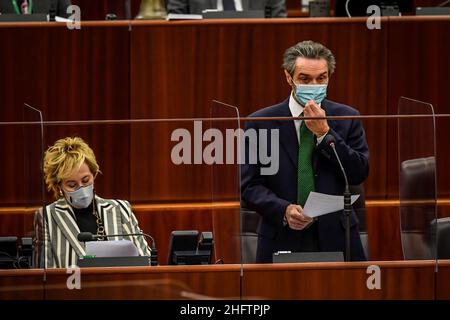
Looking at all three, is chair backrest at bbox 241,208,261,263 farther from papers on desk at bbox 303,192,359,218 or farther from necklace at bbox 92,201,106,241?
necklace at bbox 92,201,106,241

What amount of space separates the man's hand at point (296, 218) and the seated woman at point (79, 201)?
26 cm

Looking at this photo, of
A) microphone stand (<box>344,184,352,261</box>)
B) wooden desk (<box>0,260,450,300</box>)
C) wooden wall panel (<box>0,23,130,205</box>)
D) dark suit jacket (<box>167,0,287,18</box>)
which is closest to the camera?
wooden desk (<box>0,260,450,300</box>)

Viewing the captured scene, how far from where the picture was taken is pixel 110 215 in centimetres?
236

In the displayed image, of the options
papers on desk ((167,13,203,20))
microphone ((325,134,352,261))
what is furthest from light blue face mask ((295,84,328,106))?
papers on desk ((167,13,203,20))

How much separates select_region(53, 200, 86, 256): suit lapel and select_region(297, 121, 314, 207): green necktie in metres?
0.38

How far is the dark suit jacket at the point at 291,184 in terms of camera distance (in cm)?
223

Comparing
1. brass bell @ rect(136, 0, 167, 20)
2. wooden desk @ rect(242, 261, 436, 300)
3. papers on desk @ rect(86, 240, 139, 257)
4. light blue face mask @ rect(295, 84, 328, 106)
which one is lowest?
wooden desk @ rect(242, 261, 436, 300)

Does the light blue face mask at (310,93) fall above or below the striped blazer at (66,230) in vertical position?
above

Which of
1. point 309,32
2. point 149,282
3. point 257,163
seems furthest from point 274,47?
point 149,282

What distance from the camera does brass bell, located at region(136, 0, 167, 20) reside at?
3082mm

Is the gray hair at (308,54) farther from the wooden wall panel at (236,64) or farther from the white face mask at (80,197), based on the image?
the wooden wall panel at (236,64)

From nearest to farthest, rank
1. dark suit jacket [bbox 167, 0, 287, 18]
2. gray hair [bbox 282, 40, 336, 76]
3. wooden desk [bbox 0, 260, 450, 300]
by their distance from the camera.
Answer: wooden desk [bbox 0, 260, 450, 300], gray hair [bbox 282, 40, 336, 76], dark suit jacket [bbox 167, 0, 287, 18]

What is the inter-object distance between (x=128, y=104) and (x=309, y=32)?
0.44m

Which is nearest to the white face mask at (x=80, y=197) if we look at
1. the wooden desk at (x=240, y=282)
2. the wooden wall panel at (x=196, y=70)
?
the wooden desk at (x=240, y=282)
